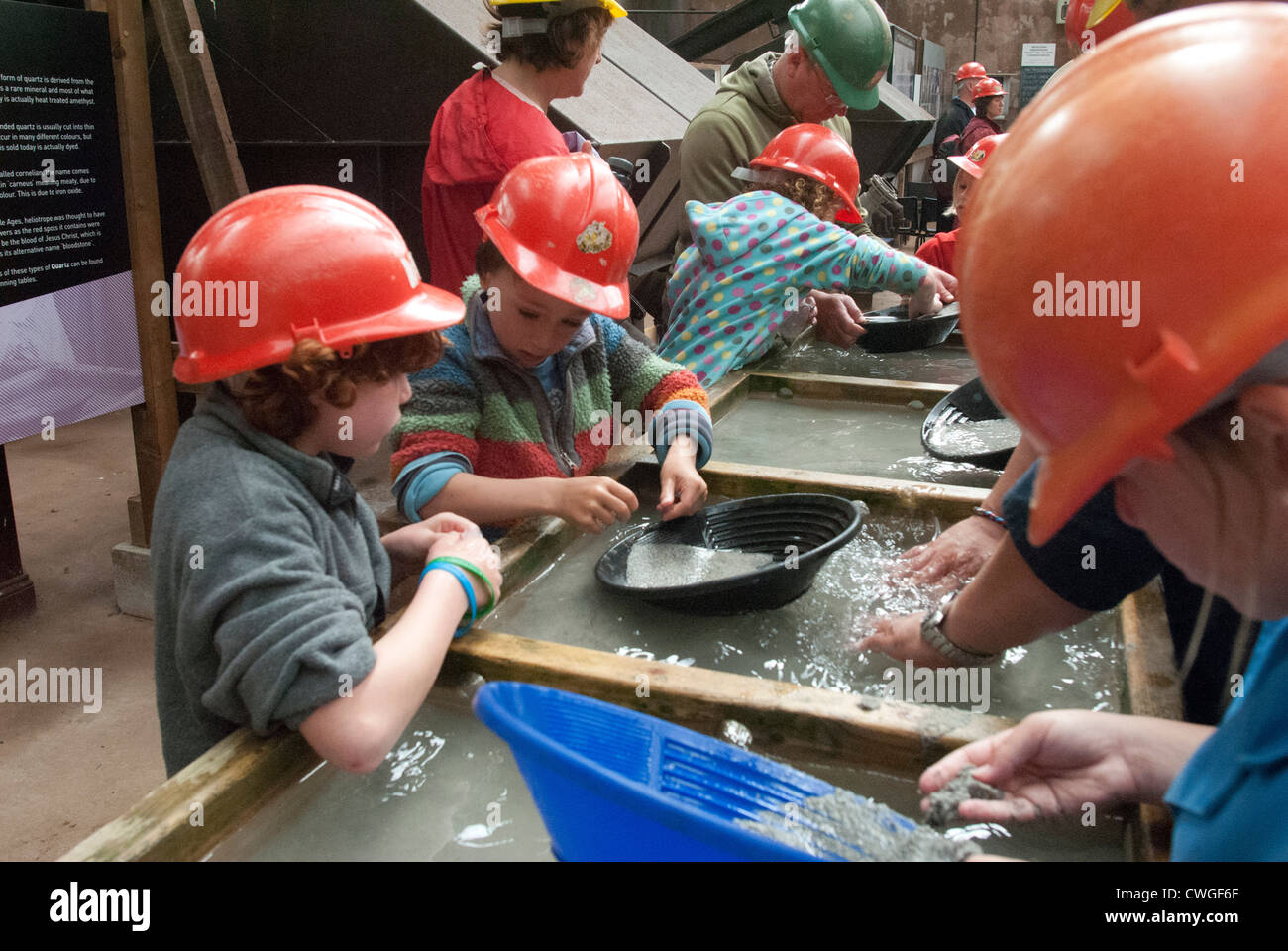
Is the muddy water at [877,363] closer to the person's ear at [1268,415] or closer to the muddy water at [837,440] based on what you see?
the muddy water at [837,440]

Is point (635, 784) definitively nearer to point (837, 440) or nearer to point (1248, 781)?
point (1248, 781)

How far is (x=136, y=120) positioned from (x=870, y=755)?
304cm

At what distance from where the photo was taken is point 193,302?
117 cm

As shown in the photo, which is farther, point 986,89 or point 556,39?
point 986,89

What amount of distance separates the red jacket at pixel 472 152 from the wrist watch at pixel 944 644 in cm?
166

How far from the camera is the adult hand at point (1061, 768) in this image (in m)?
1.00

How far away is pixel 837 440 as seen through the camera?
2582mm

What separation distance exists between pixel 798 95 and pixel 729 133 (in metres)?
0.40

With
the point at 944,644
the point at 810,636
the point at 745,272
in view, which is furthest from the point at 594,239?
the point at 745,272

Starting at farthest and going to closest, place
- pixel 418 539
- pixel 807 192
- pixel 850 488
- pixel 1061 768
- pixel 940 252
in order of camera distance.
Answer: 1. pixel 940 252
2. pixel 807 192
3. pixel 850 488
4. pixel 418 539
5. pixel 1061 768

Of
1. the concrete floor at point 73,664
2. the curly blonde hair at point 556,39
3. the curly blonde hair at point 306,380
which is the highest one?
the curly blonde hair at point 556,39

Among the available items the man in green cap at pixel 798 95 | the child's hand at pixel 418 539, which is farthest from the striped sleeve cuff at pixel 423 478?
the man in green cap at pixel 798 95
